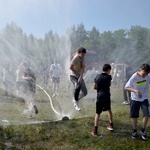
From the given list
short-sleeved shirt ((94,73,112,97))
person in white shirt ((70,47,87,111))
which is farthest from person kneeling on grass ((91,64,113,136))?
person in white shirt ((70,47,87,111))

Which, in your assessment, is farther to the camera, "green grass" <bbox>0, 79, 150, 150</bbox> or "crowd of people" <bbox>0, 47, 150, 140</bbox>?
"crowd of people" <bbox>0, 47, 150, 140</bbox>

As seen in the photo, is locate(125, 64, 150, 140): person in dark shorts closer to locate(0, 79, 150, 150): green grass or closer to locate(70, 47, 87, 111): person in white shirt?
locate(0, 79, 150, 150): green grass

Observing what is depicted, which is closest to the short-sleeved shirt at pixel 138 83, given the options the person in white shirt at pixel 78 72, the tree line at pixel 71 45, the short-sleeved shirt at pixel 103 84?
the short-sleeved shirt at pixel 103 84

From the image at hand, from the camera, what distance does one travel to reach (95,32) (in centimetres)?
8125

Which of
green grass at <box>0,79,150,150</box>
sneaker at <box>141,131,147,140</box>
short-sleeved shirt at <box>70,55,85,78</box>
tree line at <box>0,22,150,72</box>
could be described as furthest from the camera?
tree line at <box>0,22,150,72</box>

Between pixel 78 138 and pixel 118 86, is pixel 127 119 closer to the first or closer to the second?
pixel 78 138

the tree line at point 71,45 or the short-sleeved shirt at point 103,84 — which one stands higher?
the tree line at point 71,45

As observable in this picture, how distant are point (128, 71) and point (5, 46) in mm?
14405

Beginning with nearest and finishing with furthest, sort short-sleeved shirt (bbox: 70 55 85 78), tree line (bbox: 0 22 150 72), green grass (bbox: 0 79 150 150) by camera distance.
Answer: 1. green grass (bbox: 0 79 150 150)
2. short-sleeved shirt (bbox: 70 55 85 78)
3. tree line (bbox: 0 22 150 72)

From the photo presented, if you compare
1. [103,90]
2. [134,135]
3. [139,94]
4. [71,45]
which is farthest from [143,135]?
[71,45]

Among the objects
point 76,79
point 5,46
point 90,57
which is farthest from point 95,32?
point 76,79

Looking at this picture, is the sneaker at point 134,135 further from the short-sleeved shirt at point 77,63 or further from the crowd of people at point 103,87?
the short-sleeved shirt at point 77,63

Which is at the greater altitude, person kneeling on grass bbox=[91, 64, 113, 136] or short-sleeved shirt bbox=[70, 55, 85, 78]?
short-sleeved shirt bbox=[70, 55, 85, 78]

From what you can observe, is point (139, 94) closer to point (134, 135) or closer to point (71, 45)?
point (134, 135)
